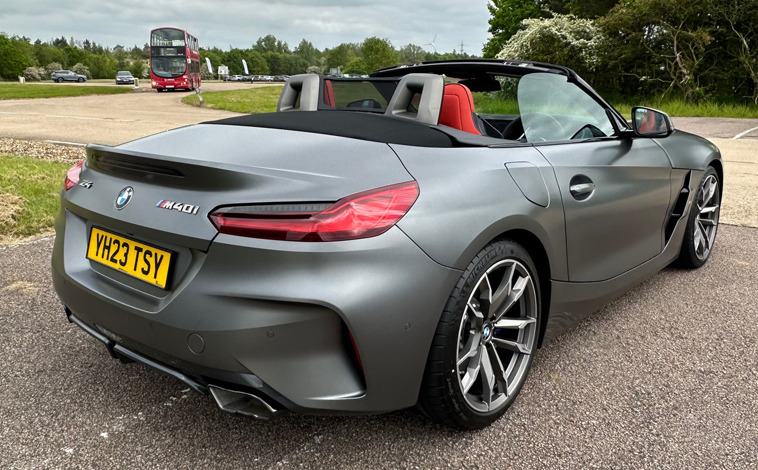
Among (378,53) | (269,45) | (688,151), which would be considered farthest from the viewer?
(269,45)

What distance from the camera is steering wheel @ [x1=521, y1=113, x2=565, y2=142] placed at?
2816 mm

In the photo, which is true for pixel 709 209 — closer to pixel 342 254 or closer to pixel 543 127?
pixel 543 127

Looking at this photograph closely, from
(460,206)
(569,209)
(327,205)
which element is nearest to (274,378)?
(327,205)

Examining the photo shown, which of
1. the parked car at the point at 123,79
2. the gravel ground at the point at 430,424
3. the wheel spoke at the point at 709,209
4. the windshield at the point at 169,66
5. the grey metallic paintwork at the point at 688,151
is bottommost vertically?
the gravel ground at the point at 430,424

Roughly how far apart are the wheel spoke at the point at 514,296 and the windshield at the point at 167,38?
109 feet

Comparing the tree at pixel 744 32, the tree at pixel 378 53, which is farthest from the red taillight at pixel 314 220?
the tree at pixel 378 53

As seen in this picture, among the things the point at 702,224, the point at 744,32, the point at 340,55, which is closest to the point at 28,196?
the point at 702,224

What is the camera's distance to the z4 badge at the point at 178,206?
5.90ft

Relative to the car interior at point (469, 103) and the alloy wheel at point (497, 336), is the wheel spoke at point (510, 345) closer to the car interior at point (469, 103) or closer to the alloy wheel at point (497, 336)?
the alloy wheel at point (497, 336)

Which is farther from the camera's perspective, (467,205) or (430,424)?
(430,424)

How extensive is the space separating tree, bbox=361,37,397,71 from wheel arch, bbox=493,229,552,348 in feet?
270

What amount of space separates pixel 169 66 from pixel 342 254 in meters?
36.2

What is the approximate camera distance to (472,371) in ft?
7.06

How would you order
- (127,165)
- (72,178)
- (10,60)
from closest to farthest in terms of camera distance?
(127,165) < (72,178) < (10,60)
